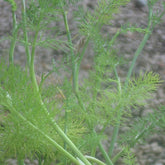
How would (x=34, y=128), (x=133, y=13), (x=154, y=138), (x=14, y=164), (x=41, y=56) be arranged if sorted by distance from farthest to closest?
(x=133, y=13)
(x=41, y=56)
(x=154, y=138)
(x=14, y=164)
(x=34, y=128)

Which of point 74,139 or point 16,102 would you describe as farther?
point 74,139

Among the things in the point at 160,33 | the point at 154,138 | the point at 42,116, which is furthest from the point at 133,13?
Result: the point at 42,116

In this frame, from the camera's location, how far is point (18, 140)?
0.54 m

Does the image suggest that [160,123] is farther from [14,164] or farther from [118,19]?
[118,19]

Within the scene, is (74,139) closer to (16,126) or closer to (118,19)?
(16,126)

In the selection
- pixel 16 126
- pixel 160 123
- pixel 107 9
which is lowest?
pixel 160 123

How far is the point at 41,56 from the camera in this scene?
153 centimetres

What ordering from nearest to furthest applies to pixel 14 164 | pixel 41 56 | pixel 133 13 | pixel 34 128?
pixel 34 128 < pixel 14 164 < pixel 41 56 < pixel 133 13

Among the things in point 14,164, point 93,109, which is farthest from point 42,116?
point 14,164

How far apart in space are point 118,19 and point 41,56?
56cm

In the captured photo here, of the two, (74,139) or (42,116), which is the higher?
(42,116)

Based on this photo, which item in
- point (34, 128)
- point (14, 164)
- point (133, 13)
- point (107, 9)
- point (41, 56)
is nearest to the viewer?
point (34, 128)

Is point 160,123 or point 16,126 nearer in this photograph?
point 16,126

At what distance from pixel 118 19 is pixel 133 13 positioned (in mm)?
102
